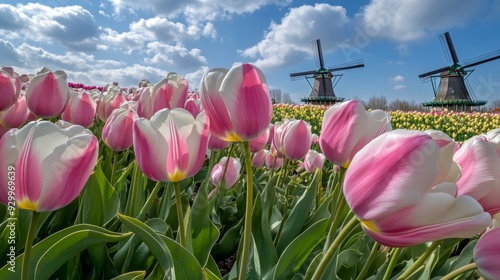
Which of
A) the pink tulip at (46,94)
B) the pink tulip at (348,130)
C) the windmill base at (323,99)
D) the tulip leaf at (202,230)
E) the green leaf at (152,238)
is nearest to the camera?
the green leaf at (152,238)

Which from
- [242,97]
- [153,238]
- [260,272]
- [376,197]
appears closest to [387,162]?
[376,197]

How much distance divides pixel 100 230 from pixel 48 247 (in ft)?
0.44

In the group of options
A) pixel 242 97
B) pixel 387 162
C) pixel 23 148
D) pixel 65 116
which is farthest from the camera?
pixel 65 116

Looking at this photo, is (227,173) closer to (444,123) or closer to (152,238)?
(152,238)

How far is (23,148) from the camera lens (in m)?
0.69

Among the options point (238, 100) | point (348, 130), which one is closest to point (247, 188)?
point (238, 100)

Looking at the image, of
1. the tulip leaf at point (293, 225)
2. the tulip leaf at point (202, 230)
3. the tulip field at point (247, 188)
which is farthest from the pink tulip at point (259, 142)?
the tulip leaf at point (202, 230)

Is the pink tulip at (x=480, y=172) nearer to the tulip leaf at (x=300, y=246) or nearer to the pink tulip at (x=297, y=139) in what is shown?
the tulip leaf at (x=300, y=246)

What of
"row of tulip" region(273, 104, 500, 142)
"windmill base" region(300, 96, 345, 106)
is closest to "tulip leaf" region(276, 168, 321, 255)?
"row of tulip" region(273, 104, 500, 142)

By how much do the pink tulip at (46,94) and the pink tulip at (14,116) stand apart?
114 millimetres

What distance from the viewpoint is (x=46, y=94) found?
1.61 meters

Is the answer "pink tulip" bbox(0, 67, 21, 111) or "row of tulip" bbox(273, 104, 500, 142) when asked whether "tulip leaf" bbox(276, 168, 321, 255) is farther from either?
"row of tulip" bbox(273, 104, 500, 142)

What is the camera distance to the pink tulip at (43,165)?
2.23ft

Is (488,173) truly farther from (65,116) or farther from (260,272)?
(65,116)
